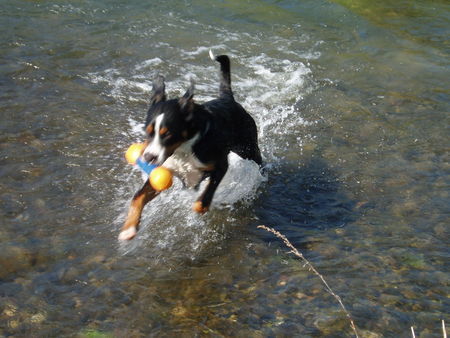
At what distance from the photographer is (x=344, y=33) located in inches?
409

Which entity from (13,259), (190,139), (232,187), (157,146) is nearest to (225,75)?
(232,187)

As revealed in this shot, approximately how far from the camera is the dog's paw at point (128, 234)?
4352 mm

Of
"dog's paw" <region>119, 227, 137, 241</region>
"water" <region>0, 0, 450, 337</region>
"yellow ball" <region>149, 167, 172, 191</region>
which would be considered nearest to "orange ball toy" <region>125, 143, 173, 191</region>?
"yellow ball" <region>149, 167, 172, 191</region>

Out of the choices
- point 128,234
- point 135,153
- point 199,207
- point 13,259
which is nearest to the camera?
point 13,259

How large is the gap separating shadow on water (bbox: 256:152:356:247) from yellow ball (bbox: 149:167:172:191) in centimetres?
106

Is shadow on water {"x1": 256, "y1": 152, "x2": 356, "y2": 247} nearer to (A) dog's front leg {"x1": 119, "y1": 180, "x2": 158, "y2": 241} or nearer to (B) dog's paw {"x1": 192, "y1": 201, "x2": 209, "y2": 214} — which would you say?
(B) dog's paw {"x1": 192, "y1": 201, "x2": 209, "y2": 214}

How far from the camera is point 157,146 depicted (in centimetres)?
427

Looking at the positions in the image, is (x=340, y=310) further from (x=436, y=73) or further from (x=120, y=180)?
(x=436, y=73)

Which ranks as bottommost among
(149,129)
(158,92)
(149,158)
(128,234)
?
(128,234)

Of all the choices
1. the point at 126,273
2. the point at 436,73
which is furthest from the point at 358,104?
the point at 126,273

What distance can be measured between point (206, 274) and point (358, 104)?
13.8ft

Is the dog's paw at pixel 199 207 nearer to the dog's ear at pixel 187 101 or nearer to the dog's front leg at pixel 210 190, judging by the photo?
the dog's front leg at pixel 210 190

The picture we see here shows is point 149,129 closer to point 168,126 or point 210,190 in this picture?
point 168,126

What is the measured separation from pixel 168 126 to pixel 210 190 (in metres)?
0.83
